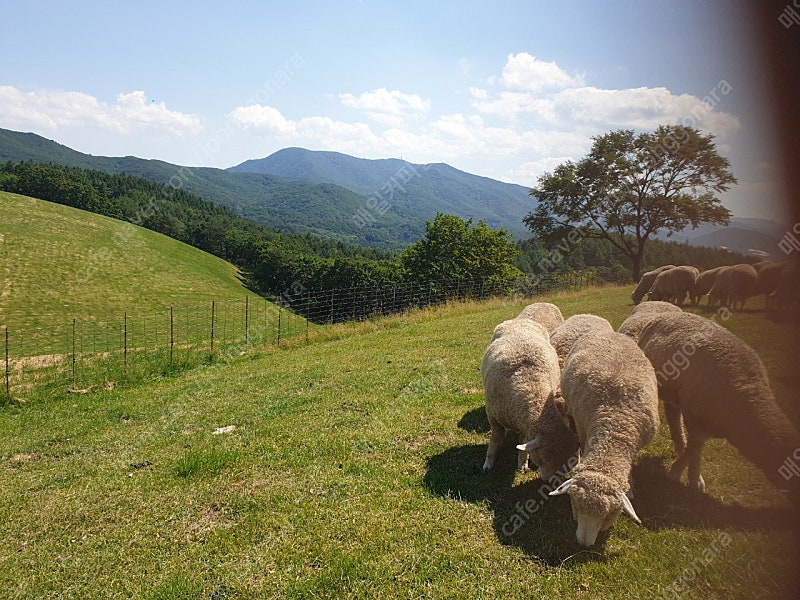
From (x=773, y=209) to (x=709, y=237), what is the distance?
Answer: 6.56 meters

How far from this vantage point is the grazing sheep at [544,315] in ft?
31.4

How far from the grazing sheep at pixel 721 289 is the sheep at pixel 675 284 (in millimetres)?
1868

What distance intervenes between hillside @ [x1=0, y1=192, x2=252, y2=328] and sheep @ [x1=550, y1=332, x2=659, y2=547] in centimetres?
4609

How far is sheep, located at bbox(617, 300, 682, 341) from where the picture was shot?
24.2 feet

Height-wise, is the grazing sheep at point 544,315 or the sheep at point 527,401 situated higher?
the grazing sheep at point 544,315

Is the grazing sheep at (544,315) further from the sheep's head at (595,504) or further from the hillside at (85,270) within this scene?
the hillside at (85,270)

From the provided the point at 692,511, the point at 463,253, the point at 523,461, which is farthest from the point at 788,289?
the point at 463,253

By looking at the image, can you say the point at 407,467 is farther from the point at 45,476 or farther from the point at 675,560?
the point at 45,476

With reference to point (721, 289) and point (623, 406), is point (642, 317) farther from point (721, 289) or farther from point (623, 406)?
point (721, 289)

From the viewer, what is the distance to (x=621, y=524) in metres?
4.77

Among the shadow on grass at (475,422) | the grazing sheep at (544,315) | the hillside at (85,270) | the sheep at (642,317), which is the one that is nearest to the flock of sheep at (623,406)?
the sheep at (642,317)

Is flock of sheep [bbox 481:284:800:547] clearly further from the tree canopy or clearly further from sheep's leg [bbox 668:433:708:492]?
the tree canopy

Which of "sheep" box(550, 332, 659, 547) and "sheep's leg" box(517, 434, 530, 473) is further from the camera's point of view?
"sheep's leg" box(517, 434, 530, 473)

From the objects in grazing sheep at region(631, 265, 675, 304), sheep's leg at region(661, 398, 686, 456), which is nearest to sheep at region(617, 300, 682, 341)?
sheep's leg at region(661, 398, 686, 456)
